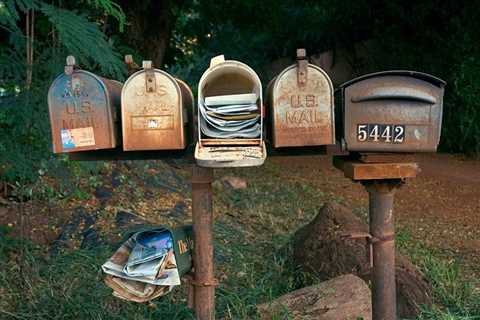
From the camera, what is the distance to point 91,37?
3.75m

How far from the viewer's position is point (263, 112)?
9.87 ft

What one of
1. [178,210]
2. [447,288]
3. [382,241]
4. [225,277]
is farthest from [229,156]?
[178,210]

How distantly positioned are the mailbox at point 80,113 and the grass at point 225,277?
103cm

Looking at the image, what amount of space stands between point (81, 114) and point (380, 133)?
1271 mm

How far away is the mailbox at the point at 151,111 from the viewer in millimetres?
2973

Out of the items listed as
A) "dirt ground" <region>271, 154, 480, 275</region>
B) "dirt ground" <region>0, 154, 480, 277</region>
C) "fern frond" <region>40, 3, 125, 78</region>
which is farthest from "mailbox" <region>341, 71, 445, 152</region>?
"dirt ground" <region>271, 154, 480, 275</region>

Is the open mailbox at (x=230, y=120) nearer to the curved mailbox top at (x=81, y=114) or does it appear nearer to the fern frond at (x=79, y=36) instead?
the curved mailbox top at (x=81, y=114)

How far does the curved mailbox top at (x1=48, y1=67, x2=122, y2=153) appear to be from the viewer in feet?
9.88

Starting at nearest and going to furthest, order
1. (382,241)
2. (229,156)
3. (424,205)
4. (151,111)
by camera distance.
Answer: (229,156) < (151,111) < (382,241) < (424,205)

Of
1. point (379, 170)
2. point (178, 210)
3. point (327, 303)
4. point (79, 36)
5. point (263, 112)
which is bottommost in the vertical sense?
point (327, 303)

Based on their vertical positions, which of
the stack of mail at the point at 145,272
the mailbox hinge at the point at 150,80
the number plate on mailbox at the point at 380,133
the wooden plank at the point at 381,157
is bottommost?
the stack of mail at the point at 145,272

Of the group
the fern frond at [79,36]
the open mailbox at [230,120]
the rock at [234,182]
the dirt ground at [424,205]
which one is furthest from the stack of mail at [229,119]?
the rock at [234,182]

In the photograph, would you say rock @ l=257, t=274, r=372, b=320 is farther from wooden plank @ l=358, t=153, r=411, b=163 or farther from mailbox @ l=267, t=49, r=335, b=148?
mailbox @ l=267, t=49, r=335, b=148

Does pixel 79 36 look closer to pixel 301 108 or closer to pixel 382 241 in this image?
pixel 301 108
